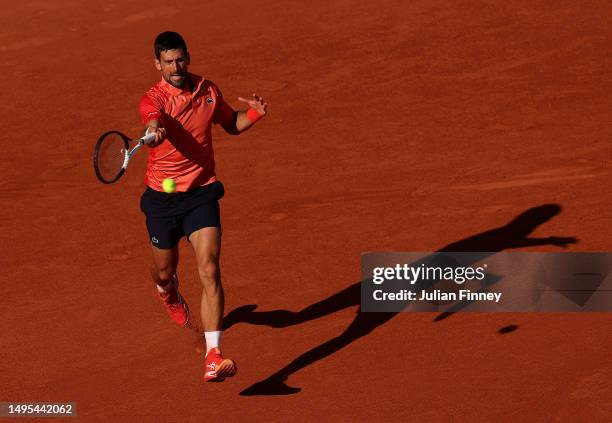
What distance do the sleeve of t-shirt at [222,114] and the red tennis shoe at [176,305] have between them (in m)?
1.47

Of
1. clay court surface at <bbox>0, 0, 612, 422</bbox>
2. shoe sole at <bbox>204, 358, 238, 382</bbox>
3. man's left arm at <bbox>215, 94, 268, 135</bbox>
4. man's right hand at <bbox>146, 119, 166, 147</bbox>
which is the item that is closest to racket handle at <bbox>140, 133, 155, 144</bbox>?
man's right hand at <bbox>146, 119, 166, 147</bbox>

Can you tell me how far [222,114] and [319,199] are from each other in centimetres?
355

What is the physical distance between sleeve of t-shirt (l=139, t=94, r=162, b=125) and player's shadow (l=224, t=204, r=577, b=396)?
88.3 inches

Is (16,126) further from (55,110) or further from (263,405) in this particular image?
(263,405)

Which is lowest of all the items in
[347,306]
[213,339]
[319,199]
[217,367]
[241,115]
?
[347,306]

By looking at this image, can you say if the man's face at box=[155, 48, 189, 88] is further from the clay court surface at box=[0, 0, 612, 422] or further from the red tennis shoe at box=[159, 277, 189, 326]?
the clay court surface at box=[0, 0, 612, 422]

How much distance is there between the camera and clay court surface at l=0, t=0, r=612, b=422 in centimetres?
972

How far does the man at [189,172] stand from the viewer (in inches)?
369

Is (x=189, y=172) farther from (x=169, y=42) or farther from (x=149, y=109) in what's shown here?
(x=169, y=42)

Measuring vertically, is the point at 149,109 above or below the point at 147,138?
above

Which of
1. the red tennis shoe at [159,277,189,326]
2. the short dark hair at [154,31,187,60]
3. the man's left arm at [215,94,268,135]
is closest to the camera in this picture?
the short dark hair at [154,31,187,60]

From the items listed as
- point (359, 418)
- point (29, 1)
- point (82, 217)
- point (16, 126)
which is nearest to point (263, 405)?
point (359, 418)

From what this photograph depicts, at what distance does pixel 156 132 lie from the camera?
29.2 feet

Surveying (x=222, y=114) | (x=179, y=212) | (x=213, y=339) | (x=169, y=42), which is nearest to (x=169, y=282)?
(x=179, y=212)
